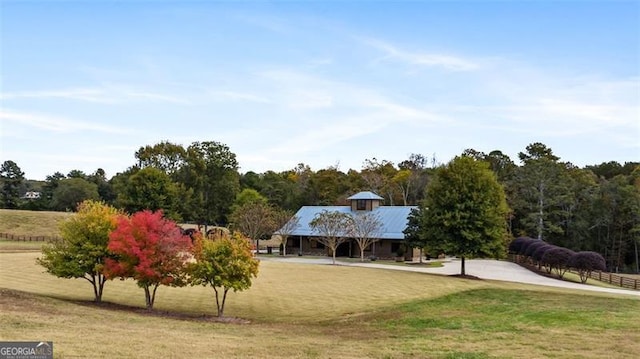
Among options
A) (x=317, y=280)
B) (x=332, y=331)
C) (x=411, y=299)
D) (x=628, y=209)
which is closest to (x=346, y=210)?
(x=317, y=280)

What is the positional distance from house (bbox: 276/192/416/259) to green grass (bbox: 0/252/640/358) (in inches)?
979

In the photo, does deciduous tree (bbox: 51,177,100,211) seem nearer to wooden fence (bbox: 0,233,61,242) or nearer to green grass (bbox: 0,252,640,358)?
wooden fence (bbox: 0,233,61,242)

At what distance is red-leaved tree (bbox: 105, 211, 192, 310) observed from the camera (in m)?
28.3

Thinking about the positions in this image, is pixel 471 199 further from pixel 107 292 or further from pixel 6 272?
pixel 6 272

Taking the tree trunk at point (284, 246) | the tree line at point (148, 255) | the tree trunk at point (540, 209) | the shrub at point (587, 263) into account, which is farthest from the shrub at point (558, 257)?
the tree line at point (148, 255)

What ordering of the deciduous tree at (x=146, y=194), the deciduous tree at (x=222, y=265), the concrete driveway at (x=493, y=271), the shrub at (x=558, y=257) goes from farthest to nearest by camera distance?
the deciduous tree at (x=146, y=194) < the shrub at (x=558, y=257) < the concrete driveway at (x=493, y=271) < the deciduous tree at (x=222, y=265)

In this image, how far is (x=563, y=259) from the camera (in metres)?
48.0

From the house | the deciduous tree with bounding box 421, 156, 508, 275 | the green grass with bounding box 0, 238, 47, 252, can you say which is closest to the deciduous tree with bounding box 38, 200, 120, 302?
the deciduous tree with bounding box 421, 156, 508, 275

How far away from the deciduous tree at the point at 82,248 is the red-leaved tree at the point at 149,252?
1140 mm

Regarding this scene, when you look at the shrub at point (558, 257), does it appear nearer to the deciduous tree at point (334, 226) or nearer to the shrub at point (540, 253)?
the shrub at point (540, 253)

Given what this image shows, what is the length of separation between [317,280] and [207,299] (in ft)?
37.0

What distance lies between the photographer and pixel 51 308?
23.6m

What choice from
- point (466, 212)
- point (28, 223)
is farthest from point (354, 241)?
point (28, 223)

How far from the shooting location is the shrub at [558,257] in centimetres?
4778
